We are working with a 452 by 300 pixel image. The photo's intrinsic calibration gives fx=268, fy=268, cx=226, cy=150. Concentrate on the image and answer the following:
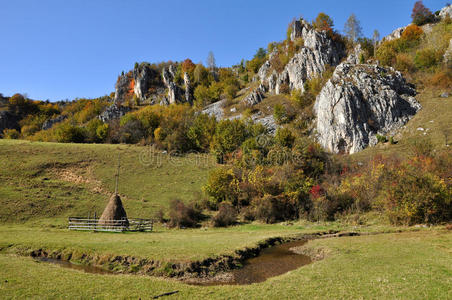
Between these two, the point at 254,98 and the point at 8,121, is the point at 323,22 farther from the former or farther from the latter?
the point at 8,121

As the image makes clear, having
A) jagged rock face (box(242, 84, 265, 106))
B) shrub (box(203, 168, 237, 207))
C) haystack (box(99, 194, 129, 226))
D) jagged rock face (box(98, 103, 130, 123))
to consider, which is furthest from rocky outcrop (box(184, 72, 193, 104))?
haystack (box(99, 194, 129, 226))

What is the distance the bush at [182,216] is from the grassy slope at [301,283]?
2450 centimetres

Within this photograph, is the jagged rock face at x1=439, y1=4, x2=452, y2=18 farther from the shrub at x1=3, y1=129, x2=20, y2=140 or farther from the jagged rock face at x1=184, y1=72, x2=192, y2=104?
the shrub at x1=3, y1=129, x2=20, y2=140

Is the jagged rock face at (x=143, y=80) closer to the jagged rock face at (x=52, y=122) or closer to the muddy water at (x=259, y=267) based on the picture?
the jagged rock face at (x=52, y=122)

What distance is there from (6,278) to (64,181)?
4838 centimetres

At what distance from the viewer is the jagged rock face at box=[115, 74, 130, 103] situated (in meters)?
178

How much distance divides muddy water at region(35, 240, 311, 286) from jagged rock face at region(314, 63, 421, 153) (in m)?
58.0

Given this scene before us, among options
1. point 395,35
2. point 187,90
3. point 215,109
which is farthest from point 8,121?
point 395,35

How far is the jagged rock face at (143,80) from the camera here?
170750mm

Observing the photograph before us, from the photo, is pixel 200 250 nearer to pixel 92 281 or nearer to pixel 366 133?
pixel 92 281

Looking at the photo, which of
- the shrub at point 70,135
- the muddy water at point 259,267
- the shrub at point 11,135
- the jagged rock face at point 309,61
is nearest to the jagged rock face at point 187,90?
the jagged rock face at point 309,61

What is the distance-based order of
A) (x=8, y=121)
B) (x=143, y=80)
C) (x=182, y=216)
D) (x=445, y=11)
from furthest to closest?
1. (x=143, y=80)
2. (x=8, y=121)
3. (x=445, y=11)
4. (x=182, y=216)

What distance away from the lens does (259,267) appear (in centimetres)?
1959

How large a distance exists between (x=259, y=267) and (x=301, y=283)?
6350 mm
